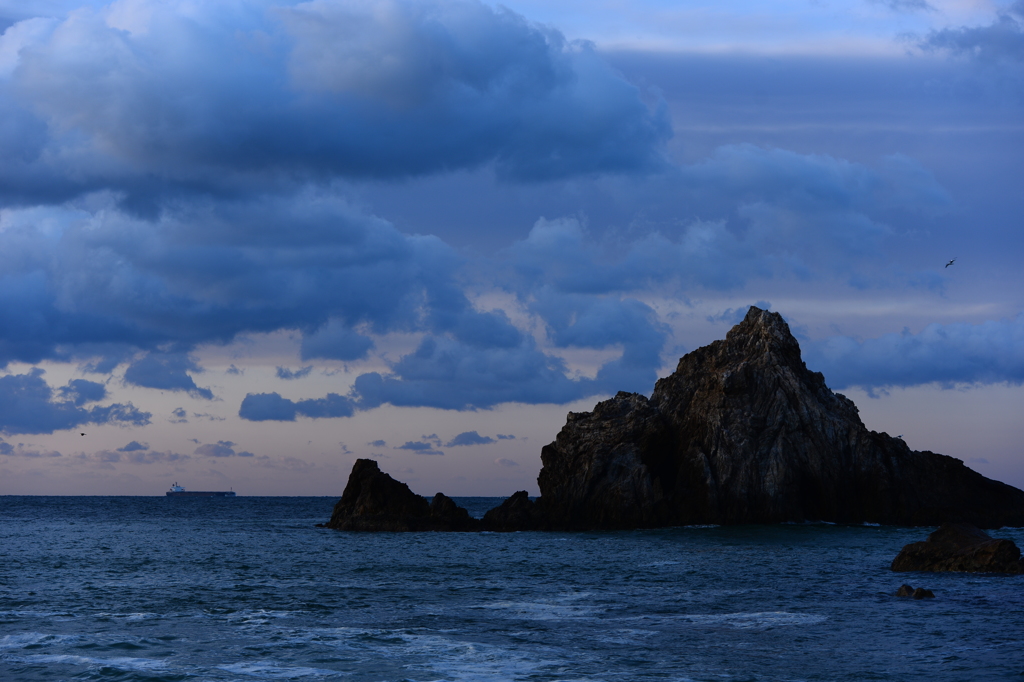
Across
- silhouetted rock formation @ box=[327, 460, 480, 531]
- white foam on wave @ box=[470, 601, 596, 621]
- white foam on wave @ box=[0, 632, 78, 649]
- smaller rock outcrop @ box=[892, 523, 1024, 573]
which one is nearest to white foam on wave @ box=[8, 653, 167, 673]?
white foam on wave @ box=[0, 632, 78, 649]

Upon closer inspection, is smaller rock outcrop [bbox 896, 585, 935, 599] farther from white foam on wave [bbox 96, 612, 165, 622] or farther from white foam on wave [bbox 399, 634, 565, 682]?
white foam on wave [bbox 96, 612, 165, 622]

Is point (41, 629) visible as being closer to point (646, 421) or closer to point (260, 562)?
point (260, 562)

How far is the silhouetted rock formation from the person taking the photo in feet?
297

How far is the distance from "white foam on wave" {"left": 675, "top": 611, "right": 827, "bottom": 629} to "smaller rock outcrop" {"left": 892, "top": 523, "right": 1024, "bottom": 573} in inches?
608

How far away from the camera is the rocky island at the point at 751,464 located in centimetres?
8188

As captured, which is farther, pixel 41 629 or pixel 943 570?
pixel 943 570

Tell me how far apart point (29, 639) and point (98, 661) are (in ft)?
19.0

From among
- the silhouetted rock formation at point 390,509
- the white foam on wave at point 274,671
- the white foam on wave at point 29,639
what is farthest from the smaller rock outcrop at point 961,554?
the silhouetted rock formation at point 390,509

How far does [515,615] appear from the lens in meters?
37.8

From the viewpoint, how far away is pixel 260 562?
62.4 metres

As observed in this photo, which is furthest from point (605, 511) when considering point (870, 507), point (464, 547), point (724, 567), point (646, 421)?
point (724, 567)

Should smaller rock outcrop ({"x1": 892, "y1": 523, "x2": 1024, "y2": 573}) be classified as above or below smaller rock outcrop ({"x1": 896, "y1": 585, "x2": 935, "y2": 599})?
above

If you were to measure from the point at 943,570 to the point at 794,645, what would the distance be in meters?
21.6

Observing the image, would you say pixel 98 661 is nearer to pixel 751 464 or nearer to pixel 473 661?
pixel 473 661
